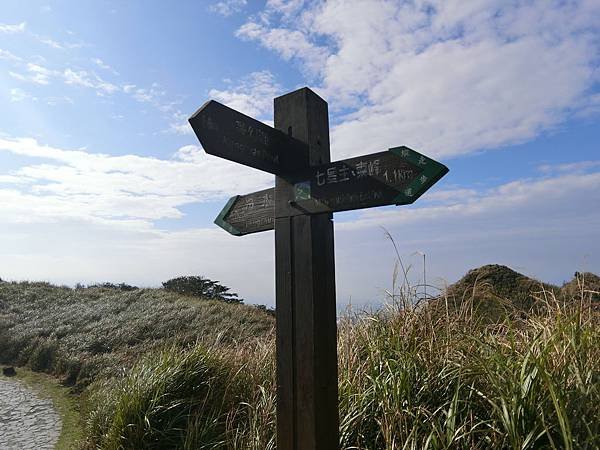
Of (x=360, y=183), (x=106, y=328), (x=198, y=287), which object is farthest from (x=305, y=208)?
(x=198, y=287)

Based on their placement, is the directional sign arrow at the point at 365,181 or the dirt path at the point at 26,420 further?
the dirt path at the point at 26,420

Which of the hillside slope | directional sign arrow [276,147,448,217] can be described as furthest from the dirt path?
directional sign arrow [276,147,448,217]

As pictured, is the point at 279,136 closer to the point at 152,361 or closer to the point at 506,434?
the point at 506,434

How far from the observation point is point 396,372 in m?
2.98

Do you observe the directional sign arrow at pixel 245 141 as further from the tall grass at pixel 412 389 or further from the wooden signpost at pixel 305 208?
the tall grass at pixel 412 389

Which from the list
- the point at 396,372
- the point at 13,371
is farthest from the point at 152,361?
the point at 13,371

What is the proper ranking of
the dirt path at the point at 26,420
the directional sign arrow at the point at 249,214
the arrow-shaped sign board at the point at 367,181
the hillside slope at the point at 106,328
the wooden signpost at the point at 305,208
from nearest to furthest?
1. the arrow-shaped sign board at the point at 367,181
2. the wooden signpost at the point at 305,208
3. the directional sign arrow at the point at 249,214
4. the dirt path at the point at 26,420
5. the hillside slope at the point at 106,328

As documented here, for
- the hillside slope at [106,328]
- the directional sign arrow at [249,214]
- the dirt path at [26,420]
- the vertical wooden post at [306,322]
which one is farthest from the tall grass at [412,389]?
the hillside slope at [106,328]

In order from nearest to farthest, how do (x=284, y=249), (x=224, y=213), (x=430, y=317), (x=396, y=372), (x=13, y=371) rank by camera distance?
(x=284, y=249), (x=396, y=372), (x=224, y=213), (x=430, y=317), (x=13, y=371)

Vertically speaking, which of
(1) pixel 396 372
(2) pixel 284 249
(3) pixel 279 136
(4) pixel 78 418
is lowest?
(4) pixel 78 418

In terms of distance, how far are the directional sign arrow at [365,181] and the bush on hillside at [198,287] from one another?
1228 centimetres

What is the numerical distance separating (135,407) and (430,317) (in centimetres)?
261

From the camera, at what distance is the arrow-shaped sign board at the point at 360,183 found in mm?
2207

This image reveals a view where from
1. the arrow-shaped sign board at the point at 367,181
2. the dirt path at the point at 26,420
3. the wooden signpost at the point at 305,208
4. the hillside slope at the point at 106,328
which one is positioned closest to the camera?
the arrow-shaped sign board at the point at 367,181
